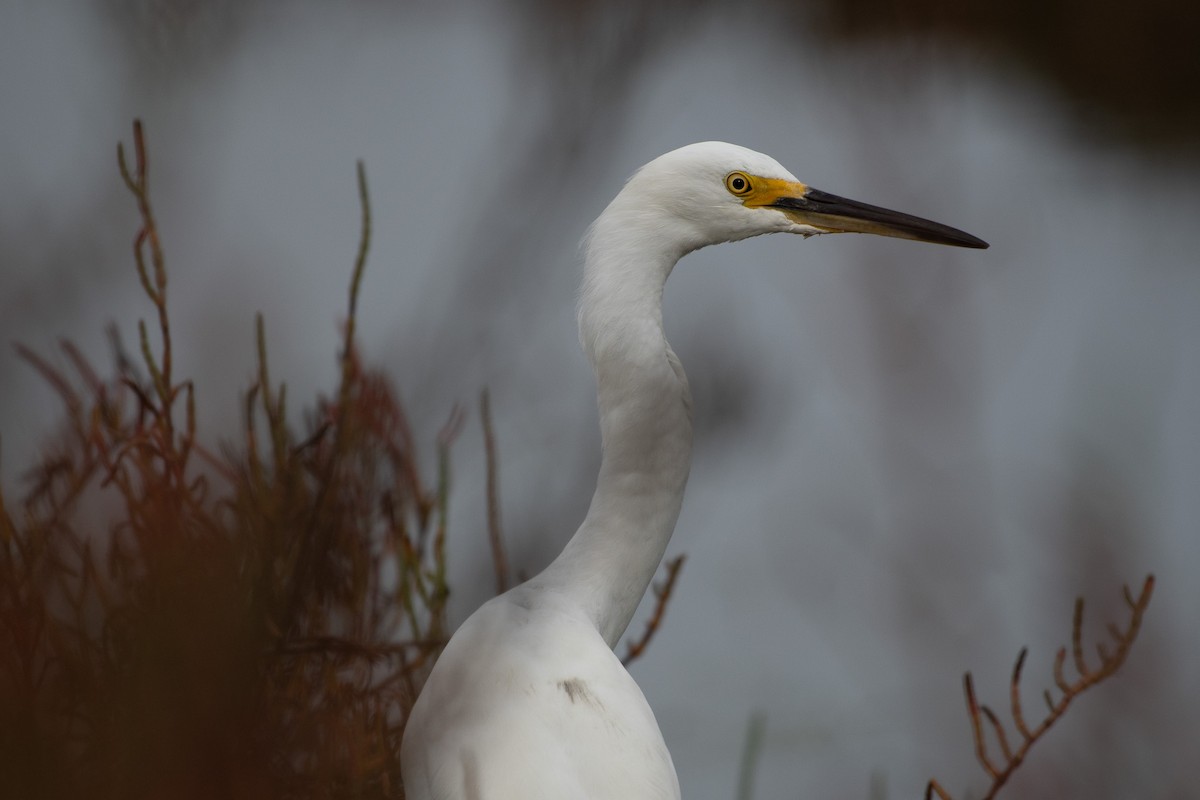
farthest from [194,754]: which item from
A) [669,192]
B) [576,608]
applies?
[669,192]

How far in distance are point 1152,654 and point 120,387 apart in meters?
0.73

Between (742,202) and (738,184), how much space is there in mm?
30

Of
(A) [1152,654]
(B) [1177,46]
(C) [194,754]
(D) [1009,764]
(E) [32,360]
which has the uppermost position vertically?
(B) [1177,46]

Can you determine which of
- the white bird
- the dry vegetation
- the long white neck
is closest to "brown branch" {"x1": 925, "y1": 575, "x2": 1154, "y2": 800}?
the white bird

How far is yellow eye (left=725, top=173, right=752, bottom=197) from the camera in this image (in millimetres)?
1691

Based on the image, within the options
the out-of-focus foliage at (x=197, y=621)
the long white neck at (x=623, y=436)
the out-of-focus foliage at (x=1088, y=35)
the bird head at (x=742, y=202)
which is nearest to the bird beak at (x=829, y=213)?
the bird head at (x=742, y=202)

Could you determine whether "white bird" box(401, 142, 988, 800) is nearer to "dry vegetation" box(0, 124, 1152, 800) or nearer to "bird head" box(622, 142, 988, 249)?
"bird head" box(622, 142, 988, 249)

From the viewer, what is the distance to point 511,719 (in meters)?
1.27

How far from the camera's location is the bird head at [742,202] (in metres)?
1.65

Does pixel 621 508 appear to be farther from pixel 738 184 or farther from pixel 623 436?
pixel 738 184

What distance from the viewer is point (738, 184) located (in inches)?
67.1

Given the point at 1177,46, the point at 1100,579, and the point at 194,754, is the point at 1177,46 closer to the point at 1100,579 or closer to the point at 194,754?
the point at 1100,579

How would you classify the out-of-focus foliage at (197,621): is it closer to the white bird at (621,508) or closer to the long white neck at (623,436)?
the white bird at (621,508)

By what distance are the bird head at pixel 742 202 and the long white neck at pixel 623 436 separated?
0.17 feet
